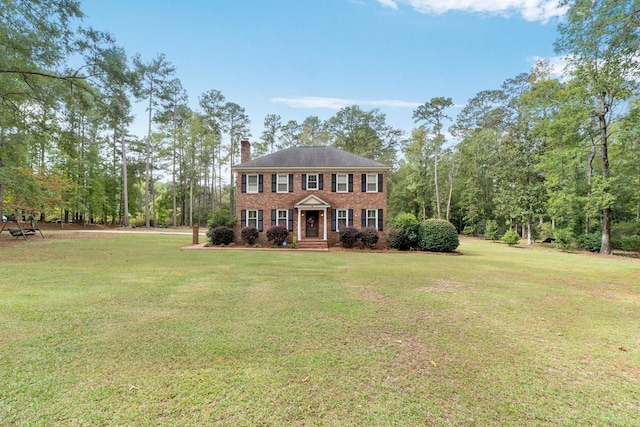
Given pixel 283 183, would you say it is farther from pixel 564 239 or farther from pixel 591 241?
pixel 591 241

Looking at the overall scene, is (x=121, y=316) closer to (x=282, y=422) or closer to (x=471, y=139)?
(x=282, y=422)

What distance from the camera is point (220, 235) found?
18.0 metres

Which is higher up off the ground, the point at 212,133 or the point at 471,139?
the point at 212,133

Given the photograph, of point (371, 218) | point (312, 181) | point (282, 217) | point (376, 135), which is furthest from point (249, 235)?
point (376, 135)

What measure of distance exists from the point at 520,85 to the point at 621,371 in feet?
124

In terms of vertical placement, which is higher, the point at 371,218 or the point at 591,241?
the point at 371,218

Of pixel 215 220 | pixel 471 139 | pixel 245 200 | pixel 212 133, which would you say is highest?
pixel 212 133

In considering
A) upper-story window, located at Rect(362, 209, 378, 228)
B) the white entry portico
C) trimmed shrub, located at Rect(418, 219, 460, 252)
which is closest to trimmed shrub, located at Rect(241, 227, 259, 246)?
the white entry portico

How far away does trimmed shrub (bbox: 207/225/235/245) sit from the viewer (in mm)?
18016

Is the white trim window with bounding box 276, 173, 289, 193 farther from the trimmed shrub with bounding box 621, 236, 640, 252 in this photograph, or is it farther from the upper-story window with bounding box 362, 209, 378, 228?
the trimmed shrub with bounding box 621, 236, 640, 252

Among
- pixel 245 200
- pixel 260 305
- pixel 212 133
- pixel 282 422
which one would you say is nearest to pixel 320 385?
pixel 282 422

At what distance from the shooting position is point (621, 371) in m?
3.38

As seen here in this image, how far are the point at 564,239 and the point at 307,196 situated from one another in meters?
19.7

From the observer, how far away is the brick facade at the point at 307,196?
19.5m
